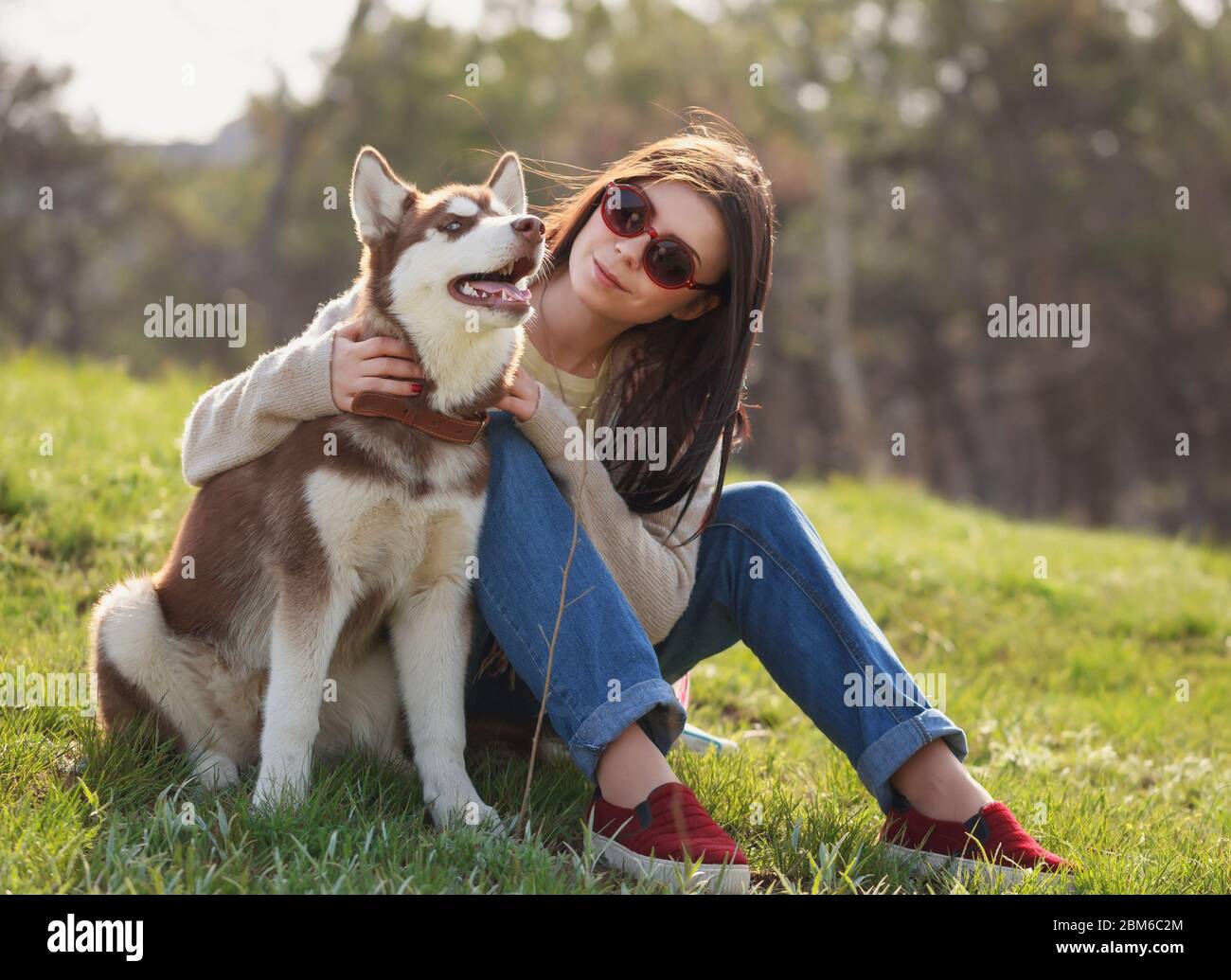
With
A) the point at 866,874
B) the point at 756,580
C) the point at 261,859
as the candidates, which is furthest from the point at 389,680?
the point at 866,874

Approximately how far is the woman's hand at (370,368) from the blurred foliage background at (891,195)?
19.5 meters

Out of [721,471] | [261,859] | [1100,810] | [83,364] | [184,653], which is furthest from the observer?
[83,364]

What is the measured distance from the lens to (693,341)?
3.67 m

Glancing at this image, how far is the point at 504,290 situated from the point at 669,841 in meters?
1.41

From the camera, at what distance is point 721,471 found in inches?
135

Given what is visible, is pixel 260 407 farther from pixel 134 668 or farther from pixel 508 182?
pixel 508 182

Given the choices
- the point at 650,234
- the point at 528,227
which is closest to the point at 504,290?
the point at 528,227

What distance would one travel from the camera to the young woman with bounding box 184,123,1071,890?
9.47 ft

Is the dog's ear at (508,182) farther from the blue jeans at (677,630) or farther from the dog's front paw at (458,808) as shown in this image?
the dog's front paw at (458,808)

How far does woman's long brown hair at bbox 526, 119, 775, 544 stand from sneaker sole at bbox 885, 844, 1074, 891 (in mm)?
998

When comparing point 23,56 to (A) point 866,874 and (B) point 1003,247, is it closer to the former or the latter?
(B) point 1003,247

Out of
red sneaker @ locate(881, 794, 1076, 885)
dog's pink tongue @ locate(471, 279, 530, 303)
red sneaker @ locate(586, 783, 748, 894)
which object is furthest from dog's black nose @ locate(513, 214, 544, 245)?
red sneaker @ locate(881, 794, 1076, 885)

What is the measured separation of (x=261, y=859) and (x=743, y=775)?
5.08ft

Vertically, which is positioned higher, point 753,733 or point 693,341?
point 693,341
